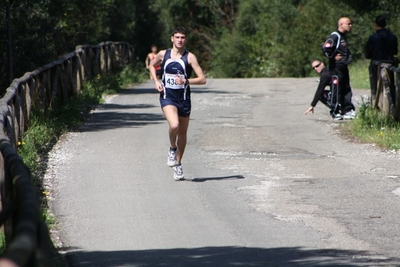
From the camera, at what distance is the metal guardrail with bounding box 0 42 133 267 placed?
4172mm

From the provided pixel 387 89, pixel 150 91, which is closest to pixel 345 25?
pixel 387 89

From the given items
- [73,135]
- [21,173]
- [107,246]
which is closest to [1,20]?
[73,135]

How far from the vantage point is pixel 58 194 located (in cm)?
1052

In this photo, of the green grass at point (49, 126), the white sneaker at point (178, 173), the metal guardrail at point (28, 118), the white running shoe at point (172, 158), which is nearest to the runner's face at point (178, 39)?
the white running shoe at point (172, 158)

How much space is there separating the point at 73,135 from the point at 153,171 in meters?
3.89

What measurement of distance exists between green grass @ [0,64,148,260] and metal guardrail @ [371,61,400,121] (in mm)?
5312

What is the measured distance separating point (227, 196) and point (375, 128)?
5966 mm

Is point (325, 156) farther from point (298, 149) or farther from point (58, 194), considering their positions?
point (58, 194)

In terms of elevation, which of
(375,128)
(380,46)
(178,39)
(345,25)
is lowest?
(375,128)

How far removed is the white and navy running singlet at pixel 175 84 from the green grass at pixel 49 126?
1799 mm

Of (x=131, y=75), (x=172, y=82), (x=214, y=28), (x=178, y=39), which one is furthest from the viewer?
(x=214, y=28)

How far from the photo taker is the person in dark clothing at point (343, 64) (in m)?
17.4

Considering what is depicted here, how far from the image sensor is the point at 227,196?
34.2 feet

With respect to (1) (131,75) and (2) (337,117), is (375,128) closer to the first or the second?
(2) (337,117)
